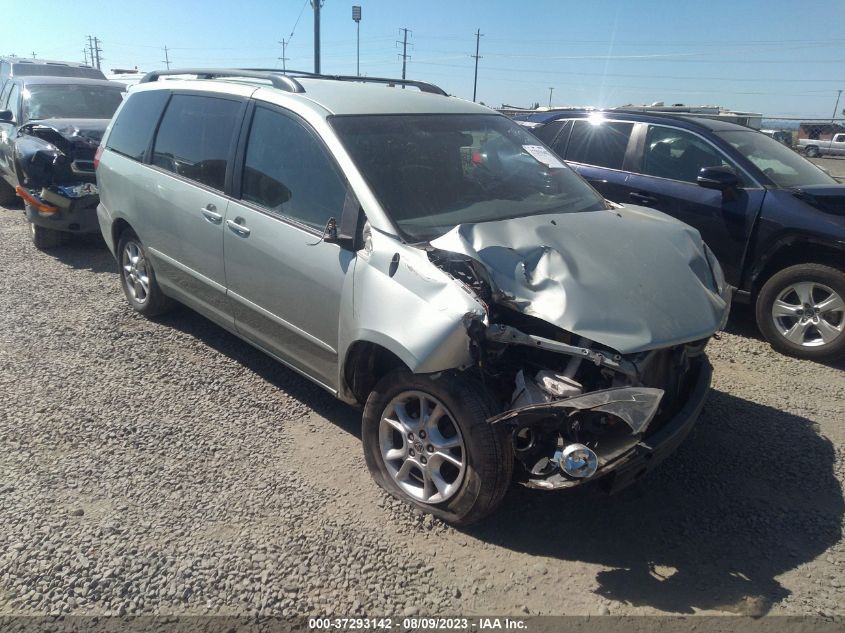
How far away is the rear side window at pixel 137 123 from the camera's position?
16.1 ft

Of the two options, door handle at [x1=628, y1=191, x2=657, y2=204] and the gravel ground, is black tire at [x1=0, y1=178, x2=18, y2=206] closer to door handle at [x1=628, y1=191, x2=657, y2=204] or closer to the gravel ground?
the gravel ground

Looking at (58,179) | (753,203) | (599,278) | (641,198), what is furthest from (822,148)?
(599,278)

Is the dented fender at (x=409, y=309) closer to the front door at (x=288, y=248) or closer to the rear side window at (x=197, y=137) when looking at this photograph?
the front door at (x=288, y=248)

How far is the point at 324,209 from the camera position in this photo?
3.46 metres

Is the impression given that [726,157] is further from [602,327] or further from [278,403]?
[278,403]

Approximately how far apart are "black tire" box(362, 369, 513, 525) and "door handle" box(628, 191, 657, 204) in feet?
12.6

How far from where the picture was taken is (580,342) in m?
2.73

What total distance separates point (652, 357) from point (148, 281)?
4.02 m

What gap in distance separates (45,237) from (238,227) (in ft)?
16.2

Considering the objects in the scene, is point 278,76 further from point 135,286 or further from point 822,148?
point 822,148

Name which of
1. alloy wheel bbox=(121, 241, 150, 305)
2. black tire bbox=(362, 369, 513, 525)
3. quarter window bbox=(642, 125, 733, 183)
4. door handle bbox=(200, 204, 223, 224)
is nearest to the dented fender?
black tire bbox=(362, 369, 513, 525)

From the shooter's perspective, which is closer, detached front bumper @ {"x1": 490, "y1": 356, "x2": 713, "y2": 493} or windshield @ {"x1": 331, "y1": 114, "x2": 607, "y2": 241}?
detached front bumper @ {"x1": 490, "y1": 356, "x2": 713, "y2": 493}

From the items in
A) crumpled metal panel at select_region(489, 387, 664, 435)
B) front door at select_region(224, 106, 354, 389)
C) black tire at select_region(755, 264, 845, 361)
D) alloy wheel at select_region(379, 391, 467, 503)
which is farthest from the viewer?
black tire at select_region(755, 264, 845, 361)

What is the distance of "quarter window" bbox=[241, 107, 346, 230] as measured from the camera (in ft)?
11.3
